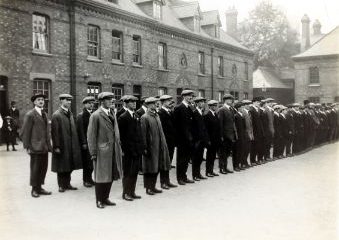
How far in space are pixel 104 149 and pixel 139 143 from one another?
854 millimetres

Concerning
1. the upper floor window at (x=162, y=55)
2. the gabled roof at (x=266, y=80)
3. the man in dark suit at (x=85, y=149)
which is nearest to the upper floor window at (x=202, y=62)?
the upper floor window at (x=162, y=55)

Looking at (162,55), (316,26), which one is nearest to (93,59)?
(162,55)

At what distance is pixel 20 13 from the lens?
1789cm

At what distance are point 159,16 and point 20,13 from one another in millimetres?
11079

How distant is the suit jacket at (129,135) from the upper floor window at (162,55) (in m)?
19.0

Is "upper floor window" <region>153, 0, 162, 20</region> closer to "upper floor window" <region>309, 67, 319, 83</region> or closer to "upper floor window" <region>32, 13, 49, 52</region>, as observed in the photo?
"upper floor window" <region>32, 13, 49, 52</region>

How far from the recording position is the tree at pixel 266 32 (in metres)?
56.7

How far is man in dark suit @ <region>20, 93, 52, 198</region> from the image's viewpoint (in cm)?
891

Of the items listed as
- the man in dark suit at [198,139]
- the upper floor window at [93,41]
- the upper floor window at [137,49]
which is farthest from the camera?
the upper floor window at [137,49]

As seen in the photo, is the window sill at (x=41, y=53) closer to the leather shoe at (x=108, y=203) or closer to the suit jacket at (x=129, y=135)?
the suit jacket at (x=129, y=135)

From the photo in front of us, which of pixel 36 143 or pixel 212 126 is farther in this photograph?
pixel 212 126

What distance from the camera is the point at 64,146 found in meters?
9.58

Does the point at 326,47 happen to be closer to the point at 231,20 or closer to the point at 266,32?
the point at 231,20

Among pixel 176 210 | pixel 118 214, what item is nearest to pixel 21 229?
pixel 118 214
